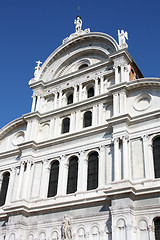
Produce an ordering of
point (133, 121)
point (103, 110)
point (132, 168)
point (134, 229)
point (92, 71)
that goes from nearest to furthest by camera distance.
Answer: point (134, 229)
point (132, 168)
point (133, 121)
point (103, 110)
point (92, 71)

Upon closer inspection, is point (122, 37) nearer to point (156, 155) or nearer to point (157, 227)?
point (156, 155)

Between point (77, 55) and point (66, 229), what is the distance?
1427 cm

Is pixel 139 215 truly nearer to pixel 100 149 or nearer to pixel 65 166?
pixel 100 149

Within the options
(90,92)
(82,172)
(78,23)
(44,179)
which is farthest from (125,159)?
(78,23)

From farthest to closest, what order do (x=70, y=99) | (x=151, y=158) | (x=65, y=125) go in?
(x=70, y=99) < (x=65, y=125) < (x=151, y=158)

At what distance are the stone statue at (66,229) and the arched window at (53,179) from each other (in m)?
2.66

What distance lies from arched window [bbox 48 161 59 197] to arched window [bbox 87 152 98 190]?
241 cm

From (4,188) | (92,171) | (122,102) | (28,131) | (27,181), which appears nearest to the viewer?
(92,171)

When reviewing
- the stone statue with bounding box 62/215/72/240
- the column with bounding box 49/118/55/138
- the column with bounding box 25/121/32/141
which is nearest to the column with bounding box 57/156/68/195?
the stone statue with bounding box 62/215/72/240

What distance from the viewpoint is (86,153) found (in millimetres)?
20203

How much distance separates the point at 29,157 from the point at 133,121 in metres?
7.54

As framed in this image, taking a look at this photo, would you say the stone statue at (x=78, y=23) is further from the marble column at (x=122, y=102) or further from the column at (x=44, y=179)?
the column at (x=44, y=179)

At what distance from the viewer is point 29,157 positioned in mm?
22062

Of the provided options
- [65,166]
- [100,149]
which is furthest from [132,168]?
[65,166]
